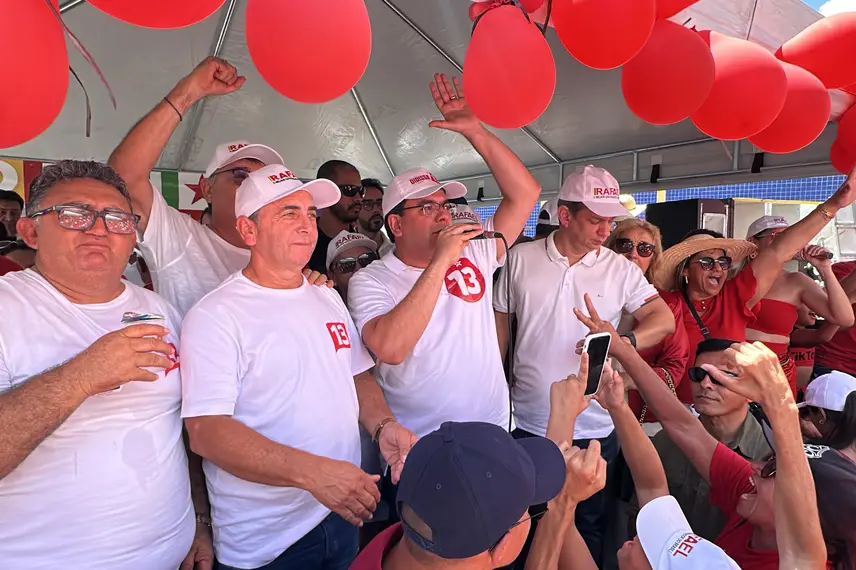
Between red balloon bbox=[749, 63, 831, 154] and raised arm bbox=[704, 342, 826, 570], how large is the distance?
2077mm

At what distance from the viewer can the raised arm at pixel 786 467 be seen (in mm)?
1158

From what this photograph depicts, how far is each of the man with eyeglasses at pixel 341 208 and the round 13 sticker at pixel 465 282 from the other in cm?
131

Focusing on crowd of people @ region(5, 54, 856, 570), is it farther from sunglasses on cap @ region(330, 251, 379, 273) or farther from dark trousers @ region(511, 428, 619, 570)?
sunglasses on cap @ region(330, 251, 379, 273)

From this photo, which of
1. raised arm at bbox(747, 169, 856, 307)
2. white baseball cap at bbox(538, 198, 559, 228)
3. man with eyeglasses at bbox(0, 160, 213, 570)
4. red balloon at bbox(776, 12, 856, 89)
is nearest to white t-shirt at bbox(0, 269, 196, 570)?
man with eyeglasses at bbox(0, 160, 213, 570)

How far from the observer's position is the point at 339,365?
62.2 inches

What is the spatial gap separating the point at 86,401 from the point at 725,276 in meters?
3.08

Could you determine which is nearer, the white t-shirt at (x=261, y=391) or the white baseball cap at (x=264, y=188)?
the white t-shirt at (x=261, y=391)

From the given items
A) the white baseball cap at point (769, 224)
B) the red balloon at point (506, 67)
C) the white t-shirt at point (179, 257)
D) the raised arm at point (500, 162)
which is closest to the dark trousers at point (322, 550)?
the white t-shirt at point (179, 257)

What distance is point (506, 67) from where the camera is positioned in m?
1.88

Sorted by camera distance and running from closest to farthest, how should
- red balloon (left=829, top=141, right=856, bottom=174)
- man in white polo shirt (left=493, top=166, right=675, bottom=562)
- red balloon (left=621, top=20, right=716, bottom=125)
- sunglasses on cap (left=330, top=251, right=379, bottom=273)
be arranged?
1. red balloon (left=621, top=20, right=716, bottom=125)
2. man in white polo shirt (left=493, top=166, right=675, bottom=562)
3. sunglasses on cap (left=330, top=251, right=379, bottom=273)
4. red balloon (left=829, top=141, right=856, bottom=174)

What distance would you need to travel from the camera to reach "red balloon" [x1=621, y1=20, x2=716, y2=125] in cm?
218

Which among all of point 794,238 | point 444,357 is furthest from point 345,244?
point 794,238

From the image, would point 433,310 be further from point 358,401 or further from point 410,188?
point 410,188

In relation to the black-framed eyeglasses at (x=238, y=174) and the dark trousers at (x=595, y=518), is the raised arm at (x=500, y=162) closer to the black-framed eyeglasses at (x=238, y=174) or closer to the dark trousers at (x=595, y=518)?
the black-framed eyeglasses at (x=238, y=174)
